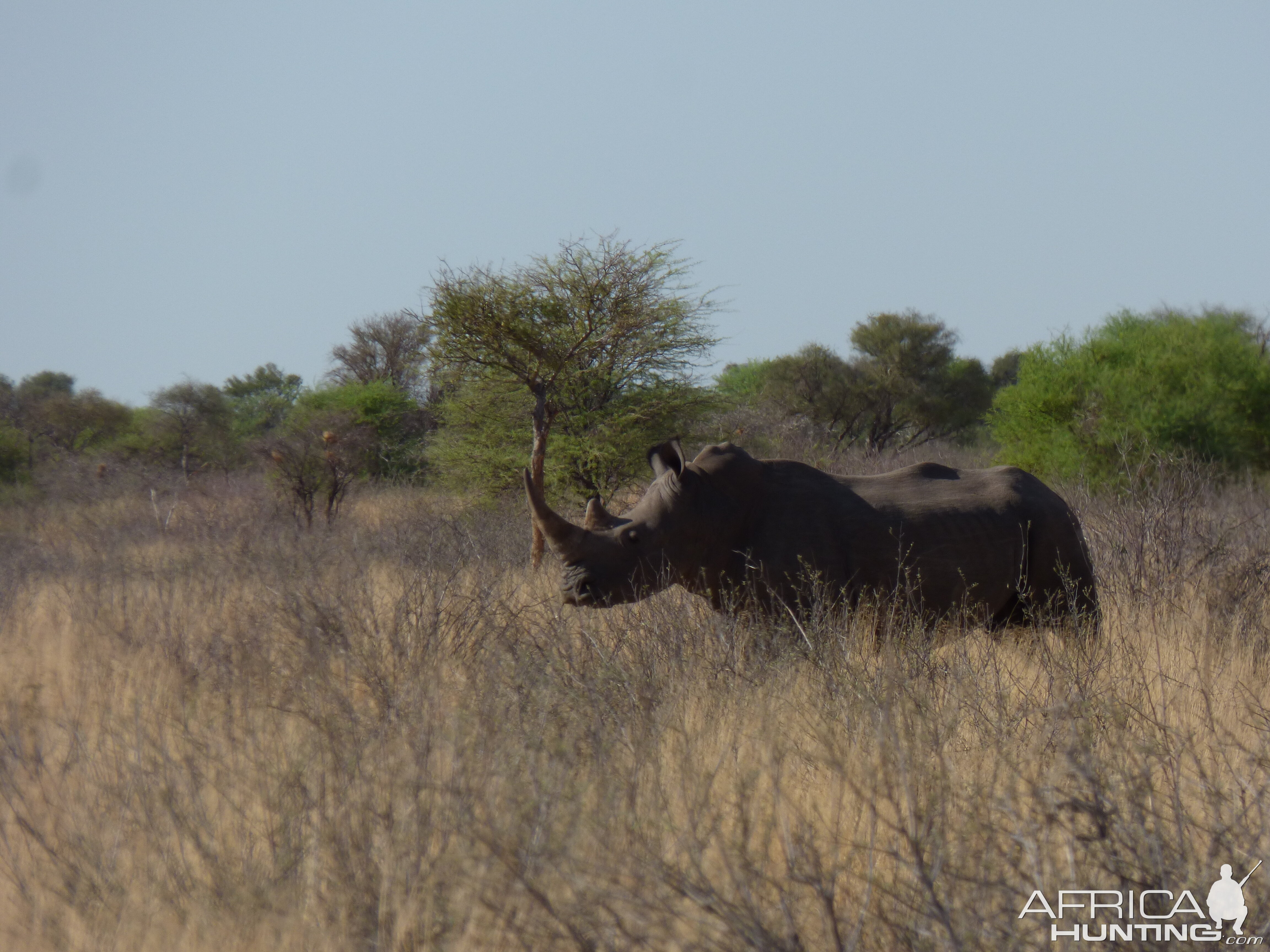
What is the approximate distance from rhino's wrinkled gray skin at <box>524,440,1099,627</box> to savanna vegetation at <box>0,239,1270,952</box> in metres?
0.19

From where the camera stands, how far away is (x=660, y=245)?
11.5m

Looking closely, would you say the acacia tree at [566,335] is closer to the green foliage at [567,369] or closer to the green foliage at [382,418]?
the green foliage at [567,369]

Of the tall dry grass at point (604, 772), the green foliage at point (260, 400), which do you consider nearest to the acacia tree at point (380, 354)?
the green foliage at point (260, 400)

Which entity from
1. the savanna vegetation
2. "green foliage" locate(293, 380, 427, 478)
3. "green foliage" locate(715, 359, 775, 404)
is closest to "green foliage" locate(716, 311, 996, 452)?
"green foliage" locate(715, 359, 775, 404)

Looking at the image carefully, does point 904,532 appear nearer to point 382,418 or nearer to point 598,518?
point 598,518

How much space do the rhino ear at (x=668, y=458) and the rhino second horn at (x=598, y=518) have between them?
37 cm

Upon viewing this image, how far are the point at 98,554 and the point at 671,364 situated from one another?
20.0ft

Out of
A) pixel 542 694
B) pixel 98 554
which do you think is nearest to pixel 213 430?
pixel 98 554

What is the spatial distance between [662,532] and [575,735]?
1.76 metres

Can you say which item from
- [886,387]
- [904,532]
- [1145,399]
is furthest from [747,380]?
[904,532]

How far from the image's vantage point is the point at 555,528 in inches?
207

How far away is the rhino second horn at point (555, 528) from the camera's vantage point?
5.22 meters

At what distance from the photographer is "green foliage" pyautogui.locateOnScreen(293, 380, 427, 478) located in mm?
19812

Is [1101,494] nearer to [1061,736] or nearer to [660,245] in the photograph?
[660,245]
